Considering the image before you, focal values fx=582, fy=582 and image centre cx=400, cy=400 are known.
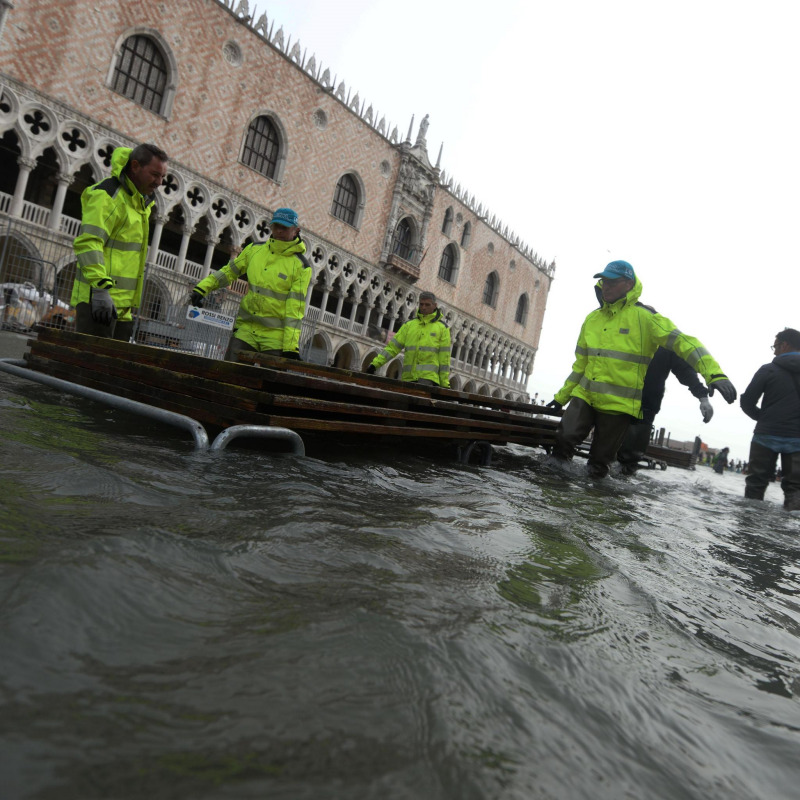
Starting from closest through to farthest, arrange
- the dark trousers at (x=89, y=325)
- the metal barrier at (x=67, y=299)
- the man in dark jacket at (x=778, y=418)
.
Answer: the dark trousers at (x=89, y=325)
the man in dark jacket at (x=778, y=418)
the metal barrier at (x=67, y=299)

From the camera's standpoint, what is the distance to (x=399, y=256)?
25422 mm

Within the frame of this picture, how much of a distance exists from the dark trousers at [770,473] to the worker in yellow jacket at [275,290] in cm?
443

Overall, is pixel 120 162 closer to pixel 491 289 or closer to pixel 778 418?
pixel 778 418

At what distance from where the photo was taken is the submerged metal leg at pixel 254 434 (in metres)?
2.53

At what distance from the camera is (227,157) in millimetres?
18297

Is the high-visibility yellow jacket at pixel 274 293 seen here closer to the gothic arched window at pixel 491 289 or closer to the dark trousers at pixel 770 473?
the dark trousers at pixel 770 473

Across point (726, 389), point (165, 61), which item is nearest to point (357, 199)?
point (165, 61)

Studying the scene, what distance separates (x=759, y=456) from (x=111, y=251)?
5.90 meters

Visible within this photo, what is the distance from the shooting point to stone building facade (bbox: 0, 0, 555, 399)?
1462cm

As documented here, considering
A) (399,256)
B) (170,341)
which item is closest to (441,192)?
(399,256)

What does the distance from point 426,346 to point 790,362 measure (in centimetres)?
344

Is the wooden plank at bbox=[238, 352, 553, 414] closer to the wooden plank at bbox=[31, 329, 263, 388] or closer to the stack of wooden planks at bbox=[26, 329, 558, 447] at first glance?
the stack of wooden planks at bbox=[26, 329, 558, 447]

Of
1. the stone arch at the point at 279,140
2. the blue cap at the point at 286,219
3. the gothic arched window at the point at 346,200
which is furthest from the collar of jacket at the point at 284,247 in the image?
the gothic arched window at the point at 346,200

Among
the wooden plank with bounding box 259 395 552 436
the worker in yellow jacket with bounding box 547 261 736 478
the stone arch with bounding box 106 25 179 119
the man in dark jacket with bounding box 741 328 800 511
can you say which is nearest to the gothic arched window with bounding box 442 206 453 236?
the stone arch with bounding box 106 25 179 119
